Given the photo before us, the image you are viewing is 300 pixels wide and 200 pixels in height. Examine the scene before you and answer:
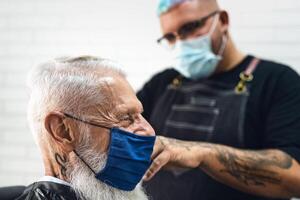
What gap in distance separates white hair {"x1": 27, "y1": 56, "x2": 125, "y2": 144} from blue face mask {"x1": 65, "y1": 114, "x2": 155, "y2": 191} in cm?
4

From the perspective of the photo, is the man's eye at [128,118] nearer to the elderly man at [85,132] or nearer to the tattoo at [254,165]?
the elderly man at [85,132]

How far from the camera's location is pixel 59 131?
3.47 feet

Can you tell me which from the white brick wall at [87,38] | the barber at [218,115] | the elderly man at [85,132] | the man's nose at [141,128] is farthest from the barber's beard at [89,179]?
the white brick wall at [87,38]

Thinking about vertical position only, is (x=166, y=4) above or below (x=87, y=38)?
above

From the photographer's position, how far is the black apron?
1504 mm

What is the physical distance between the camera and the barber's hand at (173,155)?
3.81ft

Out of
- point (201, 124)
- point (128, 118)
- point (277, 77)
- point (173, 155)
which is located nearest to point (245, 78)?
point (277, 77)

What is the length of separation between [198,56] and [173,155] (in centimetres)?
51

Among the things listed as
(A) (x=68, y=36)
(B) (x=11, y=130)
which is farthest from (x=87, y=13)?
(B) (x=11, y=130)

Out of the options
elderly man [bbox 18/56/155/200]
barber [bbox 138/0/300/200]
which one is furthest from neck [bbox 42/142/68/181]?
barber [bbox 138/0/300/200]

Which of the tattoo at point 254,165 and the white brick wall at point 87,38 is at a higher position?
the white brick wall at point 87,38

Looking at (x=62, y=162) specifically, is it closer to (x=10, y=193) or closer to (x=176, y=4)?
(x=10, y=193)

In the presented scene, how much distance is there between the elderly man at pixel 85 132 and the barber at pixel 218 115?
17 centimetres

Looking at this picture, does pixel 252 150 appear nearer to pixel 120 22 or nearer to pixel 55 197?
pixel 55 197
